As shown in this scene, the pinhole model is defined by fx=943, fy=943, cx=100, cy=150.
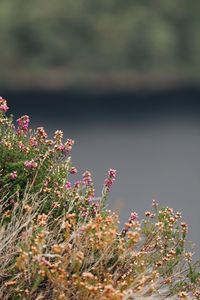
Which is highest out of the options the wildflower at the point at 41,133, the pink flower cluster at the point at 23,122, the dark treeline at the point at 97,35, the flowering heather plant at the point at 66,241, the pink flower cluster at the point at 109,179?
the dark treeline at the point at 97,35

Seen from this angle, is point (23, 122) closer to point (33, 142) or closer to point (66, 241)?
point (33, 142)

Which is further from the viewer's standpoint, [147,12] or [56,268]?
[147,12]

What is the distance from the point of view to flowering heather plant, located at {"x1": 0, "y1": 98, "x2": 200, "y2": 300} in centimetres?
301

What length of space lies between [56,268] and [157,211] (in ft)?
4.05

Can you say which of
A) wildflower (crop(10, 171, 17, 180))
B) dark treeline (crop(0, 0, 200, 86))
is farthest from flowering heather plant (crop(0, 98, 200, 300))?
dark treeline (crop(0, 0, 200, 86))

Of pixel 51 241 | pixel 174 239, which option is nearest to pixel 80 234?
pixel 51 241

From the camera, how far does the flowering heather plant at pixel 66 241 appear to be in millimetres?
3006

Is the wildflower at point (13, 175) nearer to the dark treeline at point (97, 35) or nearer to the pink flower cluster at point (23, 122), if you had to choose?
the pink flower cluster at point (23, 122)

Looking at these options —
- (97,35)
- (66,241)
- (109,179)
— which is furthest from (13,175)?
(97,35)

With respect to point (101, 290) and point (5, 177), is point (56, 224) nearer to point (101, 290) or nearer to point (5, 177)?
Result: point (5, 177)

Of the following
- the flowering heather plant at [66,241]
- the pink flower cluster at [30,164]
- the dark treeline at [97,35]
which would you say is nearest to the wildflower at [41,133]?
the flowering heather plant at [66,241]

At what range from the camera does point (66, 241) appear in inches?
120

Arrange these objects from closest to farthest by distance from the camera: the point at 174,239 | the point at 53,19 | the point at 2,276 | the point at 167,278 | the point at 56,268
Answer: the point at 56,268 → the point at 2,276 → the point at 167,278 → the point at 174,239 → the point at 53,19

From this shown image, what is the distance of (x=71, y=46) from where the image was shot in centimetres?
1236
